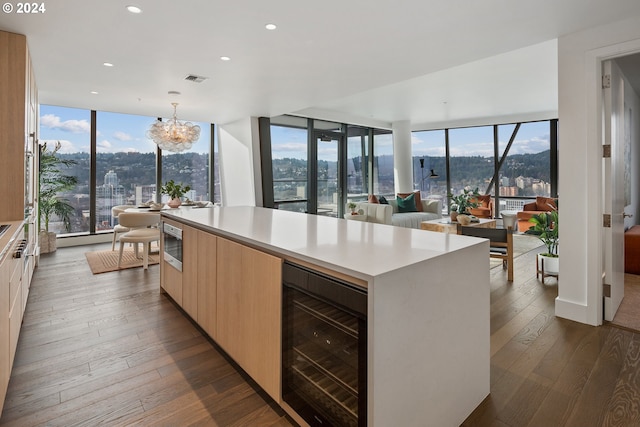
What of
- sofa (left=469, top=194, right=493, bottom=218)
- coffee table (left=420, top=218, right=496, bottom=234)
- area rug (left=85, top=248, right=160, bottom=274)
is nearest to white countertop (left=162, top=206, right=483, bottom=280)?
area rug (left=85, top=248, right=160, bottom=274)

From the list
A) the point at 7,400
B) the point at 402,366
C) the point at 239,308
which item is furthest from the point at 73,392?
the point at 402,366

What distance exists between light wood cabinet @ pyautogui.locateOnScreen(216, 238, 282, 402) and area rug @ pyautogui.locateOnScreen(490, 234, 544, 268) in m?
4.05

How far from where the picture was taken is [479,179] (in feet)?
29.9

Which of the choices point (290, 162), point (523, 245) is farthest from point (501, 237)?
point (290, 162)

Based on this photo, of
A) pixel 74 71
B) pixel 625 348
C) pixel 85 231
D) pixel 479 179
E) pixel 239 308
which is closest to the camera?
pixel 239 308

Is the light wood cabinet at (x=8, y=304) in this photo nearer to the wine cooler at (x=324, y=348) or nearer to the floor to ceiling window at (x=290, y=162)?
the wine cooler at (x=324, y=348)

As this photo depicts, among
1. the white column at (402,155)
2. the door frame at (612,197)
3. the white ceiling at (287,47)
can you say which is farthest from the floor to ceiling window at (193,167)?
the door frame at (612,197)

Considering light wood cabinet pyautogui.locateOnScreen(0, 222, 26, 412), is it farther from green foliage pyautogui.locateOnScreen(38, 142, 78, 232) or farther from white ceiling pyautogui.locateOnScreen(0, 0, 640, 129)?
green foliage pyautogui.locateOnScreen(38, 142, 78, 232)

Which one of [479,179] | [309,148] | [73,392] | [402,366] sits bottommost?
[73,392]

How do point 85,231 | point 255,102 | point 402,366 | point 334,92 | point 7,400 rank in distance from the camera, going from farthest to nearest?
point 85,231
point 255,102
point 334,92
point 7,400
point 402,366

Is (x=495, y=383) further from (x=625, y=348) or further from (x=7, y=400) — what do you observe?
(x=7, y=400)

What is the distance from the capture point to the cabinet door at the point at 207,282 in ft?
7.61

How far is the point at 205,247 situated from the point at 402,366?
5.27 ft

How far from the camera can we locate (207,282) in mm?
2426
